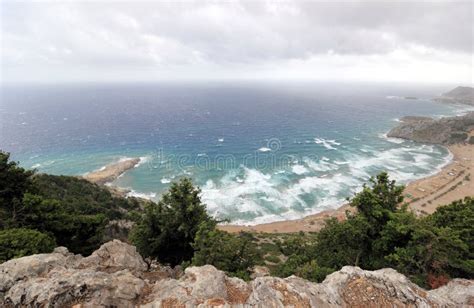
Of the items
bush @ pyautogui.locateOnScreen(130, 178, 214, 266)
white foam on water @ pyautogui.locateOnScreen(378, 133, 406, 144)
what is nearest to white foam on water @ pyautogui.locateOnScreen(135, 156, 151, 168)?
bush @ pyautogui.locateOnScreen(130, 178, 214, 266)

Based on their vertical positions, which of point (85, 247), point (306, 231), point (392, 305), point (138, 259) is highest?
point (392, 305)

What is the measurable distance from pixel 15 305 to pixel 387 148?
103m

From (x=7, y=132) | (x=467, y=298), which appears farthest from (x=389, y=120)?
(x=7, y=132)

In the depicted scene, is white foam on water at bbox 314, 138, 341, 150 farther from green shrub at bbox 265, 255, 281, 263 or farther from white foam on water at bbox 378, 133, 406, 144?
green shrub at bbox 265, 255, 281, 263

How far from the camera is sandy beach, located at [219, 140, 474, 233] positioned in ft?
155

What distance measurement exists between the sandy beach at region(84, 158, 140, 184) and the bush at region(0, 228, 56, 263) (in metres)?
55.6

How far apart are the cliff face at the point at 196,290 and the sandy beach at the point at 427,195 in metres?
34.6

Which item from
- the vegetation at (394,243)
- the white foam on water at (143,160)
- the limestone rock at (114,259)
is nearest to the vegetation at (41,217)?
the limestone rock at (114,259)

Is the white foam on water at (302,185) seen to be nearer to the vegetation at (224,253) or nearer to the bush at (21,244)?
the vegetation at (224,253)

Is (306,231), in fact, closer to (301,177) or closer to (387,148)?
(301,177)

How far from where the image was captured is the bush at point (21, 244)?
485 inches

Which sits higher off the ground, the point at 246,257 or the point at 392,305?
the point at 392,305

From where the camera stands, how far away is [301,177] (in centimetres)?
6506

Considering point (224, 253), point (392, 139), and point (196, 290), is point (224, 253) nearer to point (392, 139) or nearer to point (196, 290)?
point (196, 290)
